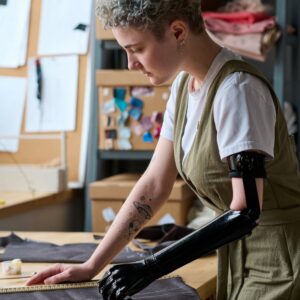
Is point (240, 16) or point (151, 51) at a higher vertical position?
point (240, 16)

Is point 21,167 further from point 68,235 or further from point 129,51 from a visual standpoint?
point 129,51

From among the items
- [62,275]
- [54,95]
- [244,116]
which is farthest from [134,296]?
[54,95]

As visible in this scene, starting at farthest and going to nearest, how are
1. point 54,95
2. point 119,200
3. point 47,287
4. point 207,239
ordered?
point 54,95, point 119,200, point 47,287, point 207,239

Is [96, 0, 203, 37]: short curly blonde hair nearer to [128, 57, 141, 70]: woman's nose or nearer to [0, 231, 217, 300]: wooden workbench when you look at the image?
[128, 57, 141, 70]: woman's nose

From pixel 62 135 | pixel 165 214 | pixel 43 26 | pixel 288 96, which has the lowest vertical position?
pixel 165 214

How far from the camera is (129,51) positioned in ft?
3.90

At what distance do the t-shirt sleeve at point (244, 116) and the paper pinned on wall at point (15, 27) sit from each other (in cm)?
179

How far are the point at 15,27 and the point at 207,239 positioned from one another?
6.39ft

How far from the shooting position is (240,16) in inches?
101

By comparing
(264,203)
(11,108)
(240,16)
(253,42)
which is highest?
(240,16)

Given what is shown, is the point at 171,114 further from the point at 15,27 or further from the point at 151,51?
the point at 15,27

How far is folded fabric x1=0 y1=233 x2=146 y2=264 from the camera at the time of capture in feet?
5.06

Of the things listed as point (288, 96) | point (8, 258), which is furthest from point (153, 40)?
point (288, 96)

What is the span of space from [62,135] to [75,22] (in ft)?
1.61
